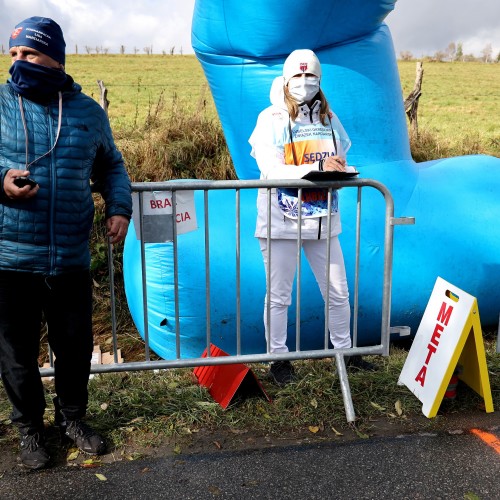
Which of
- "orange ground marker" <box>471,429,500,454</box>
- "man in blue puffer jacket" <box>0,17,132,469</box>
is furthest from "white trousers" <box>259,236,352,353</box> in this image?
"man in blue puffer jacket" <box>0,17,132,469</box>

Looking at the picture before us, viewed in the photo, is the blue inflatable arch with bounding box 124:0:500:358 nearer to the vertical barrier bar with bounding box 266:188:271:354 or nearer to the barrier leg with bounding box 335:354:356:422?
the vertical barrier bar with bounding box 266:188:271:354

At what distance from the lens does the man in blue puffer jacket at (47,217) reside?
2604 millimetres

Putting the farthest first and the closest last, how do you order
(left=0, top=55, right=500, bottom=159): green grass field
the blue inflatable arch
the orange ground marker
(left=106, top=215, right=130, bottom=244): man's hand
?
(left=0, top=55, right=500, bottom=159): green grass field → the blue inflatable arch → the orange ground marker → (left=106, top=215, right=130, bottom=244): man's hand

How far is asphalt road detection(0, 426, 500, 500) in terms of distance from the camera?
2.69 meters

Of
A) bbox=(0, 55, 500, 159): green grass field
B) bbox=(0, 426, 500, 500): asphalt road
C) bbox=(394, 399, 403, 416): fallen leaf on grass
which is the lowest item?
bbox=(0, 426, 500, 500): asphalt road

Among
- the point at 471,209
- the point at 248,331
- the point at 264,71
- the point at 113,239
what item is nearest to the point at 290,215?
the point at 113,239

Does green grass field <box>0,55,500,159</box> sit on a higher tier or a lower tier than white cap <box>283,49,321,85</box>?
higher

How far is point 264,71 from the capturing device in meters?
4.62

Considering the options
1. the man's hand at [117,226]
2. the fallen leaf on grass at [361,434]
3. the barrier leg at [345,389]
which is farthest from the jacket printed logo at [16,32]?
the fallen leaf on grass at [361,434]

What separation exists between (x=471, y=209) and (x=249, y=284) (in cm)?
176

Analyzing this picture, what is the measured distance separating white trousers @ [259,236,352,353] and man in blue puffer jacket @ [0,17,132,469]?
3.22 feet

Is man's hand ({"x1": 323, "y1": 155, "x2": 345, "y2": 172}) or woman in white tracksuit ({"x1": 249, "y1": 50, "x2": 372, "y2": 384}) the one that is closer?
man's hand ({"x1": 323, "y1": 155, "x2": 345, "y2": 172})

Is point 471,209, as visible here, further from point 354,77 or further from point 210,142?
point 210,142

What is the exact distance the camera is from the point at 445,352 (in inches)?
134
